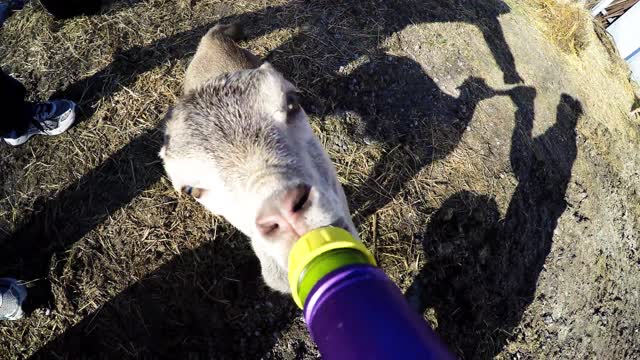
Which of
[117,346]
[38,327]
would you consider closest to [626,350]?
[117,346]

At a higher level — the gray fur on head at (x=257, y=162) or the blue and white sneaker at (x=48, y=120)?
the gray fur on head at (x=257, y=162)

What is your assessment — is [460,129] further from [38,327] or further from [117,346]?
[38,327]

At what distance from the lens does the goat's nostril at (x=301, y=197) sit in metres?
2.01

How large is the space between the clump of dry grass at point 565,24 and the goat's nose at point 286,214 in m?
7.00

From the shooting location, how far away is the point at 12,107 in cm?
375

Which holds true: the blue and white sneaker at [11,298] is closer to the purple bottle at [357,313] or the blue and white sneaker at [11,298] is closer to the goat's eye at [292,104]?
the goat's eye at [292,104]

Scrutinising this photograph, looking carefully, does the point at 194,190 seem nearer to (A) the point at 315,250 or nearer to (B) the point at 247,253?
(B) the point at 247,253

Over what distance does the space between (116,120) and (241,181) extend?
9.61 feet

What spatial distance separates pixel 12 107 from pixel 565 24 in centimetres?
845

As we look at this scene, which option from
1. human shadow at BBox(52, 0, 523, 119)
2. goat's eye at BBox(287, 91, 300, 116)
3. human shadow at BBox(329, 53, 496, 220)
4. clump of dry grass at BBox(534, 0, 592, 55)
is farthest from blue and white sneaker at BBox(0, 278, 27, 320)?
clump of dry grass at BBox(534, 0, 592, 55)

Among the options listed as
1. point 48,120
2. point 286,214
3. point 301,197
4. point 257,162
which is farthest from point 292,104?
point 48,120

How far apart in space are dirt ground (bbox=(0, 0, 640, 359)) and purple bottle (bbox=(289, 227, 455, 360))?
8.67 ft

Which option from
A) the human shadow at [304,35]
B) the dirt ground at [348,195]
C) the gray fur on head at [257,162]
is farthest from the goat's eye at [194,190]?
the human shadow at [304,35]

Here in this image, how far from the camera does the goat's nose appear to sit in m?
1.97
